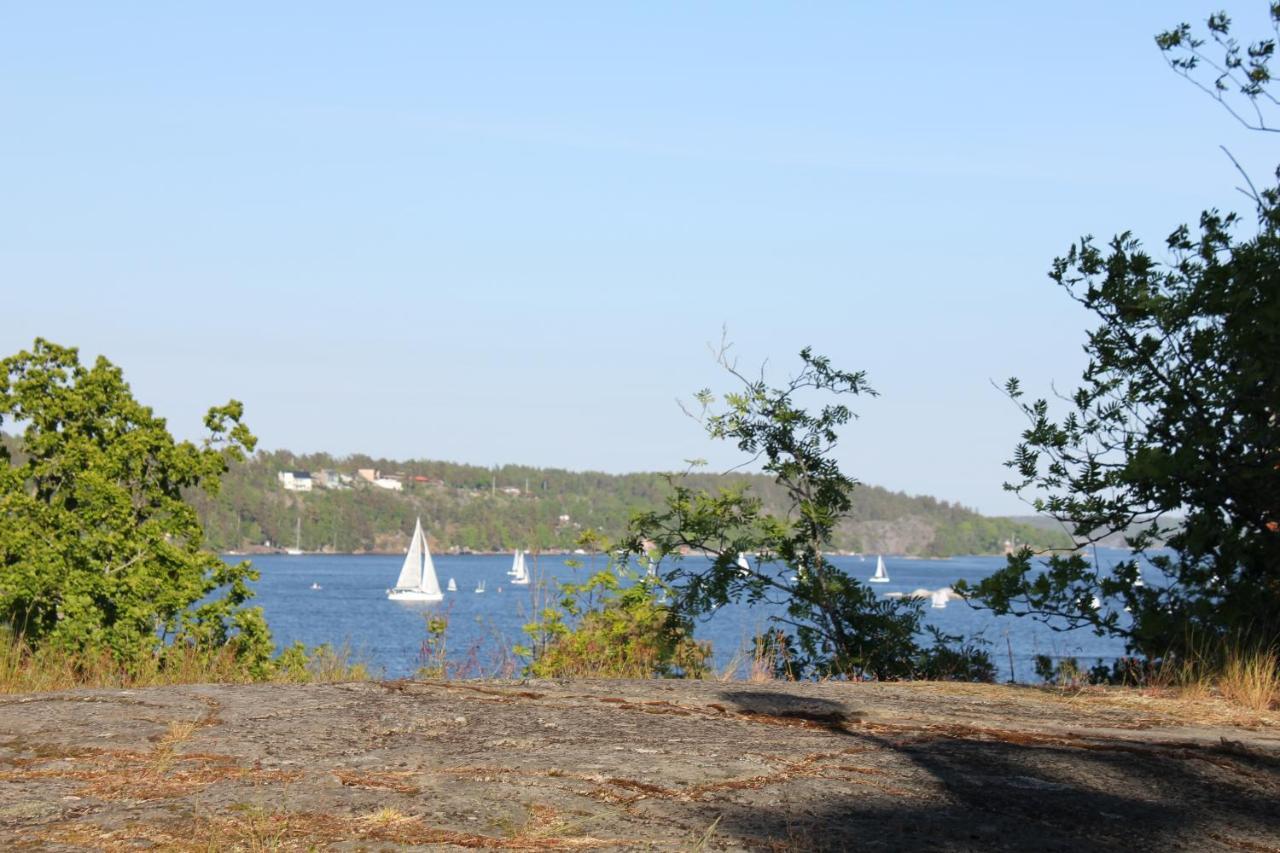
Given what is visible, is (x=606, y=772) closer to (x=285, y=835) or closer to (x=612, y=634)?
(x=285, y=835)

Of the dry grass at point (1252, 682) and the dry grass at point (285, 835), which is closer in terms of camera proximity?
the dry grass at point (285, 835)

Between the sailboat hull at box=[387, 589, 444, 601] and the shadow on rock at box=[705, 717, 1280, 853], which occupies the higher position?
the shadow on rock at box=[705, 717, 1280, 853]

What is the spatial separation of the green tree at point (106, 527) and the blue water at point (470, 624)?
164 centimetres

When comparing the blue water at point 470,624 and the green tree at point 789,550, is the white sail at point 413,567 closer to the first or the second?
the blue water at point 470,624

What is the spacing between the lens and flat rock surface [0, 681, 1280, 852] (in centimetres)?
427

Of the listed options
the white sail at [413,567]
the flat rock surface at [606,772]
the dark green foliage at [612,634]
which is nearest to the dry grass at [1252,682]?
the flat rock surface at [606,772]

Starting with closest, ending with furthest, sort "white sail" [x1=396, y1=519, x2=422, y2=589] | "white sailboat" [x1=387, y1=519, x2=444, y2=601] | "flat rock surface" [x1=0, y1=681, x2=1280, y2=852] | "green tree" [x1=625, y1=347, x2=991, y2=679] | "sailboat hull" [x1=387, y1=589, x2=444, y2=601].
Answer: "flat rock surface" [x1=0, y1=681, x2=1280, y2=852], "green tree" [x1=625, y1=347, x2=991, y2=679], "white sail" [x1=396, y1=519, x2=422, y2=589], "white sailboat" [x1=387, y1=519, x2=444, y2=601], "sailboat hull" [x1=387, y1=589, x2=444, y2=601]

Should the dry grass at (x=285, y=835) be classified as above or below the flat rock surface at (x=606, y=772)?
below

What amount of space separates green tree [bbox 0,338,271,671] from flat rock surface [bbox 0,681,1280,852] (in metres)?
6.32

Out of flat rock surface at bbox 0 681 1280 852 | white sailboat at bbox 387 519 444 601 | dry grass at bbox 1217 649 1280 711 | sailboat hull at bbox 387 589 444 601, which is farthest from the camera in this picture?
sailboat hull at bbox 387 589 444 601

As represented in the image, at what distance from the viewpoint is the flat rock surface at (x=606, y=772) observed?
4.27 metres

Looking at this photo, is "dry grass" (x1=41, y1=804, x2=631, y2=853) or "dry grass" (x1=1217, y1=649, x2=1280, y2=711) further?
"dry grass" (x1=1217, y1=649, x2=1280, y2=711)

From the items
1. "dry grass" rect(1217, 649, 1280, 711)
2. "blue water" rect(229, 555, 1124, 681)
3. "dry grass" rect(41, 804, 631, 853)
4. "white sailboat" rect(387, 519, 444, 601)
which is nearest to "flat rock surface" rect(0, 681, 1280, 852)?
"dry grass" rect(41, 804, 631, 853)

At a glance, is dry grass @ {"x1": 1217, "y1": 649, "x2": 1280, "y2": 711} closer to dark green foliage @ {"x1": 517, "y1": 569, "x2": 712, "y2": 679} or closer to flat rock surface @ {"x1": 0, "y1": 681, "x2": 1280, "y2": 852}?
flat rock surface @ {"x1": 0, "y1": 681, "x2": 1280, "y2": 852}
